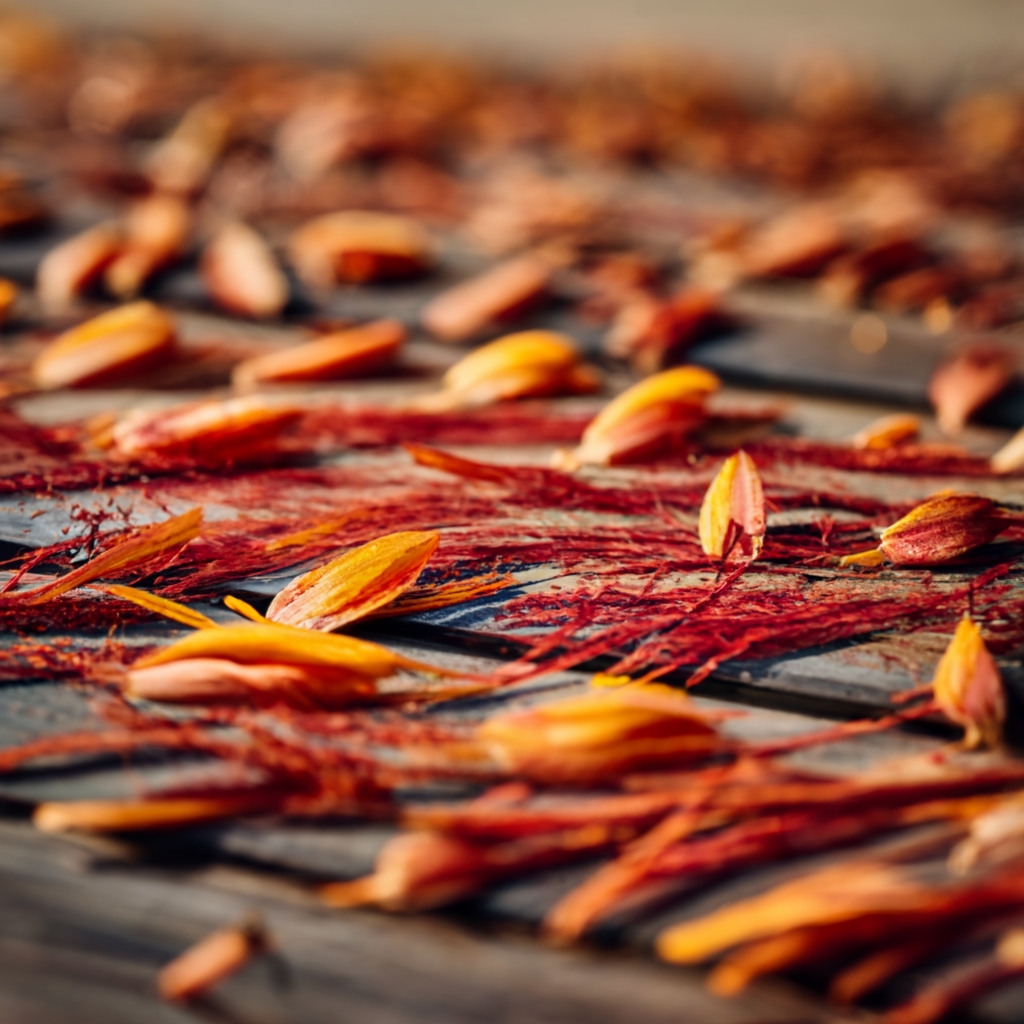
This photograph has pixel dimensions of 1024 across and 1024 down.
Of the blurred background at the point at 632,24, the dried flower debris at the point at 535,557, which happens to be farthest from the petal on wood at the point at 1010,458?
the blurred background at the point at 632,24

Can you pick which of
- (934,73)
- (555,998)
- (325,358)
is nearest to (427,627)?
(555,998)

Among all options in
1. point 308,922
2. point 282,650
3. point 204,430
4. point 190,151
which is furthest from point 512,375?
point 190,151

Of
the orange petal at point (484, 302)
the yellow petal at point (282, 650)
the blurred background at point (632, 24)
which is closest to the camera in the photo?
the yellow petal at point (282, 650)

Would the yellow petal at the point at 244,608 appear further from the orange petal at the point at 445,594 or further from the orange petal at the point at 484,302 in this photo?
the orange petal at the point at 484,302

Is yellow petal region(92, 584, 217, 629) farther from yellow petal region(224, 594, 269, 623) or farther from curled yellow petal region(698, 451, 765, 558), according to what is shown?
curled yellow petal region(698, 451, 765, 558)

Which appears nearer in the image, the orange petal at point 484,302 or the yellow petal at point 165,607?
the yellow petal at point 165,607

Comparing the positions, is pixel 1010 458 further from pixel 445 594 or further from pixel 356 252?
pixel 356 252
